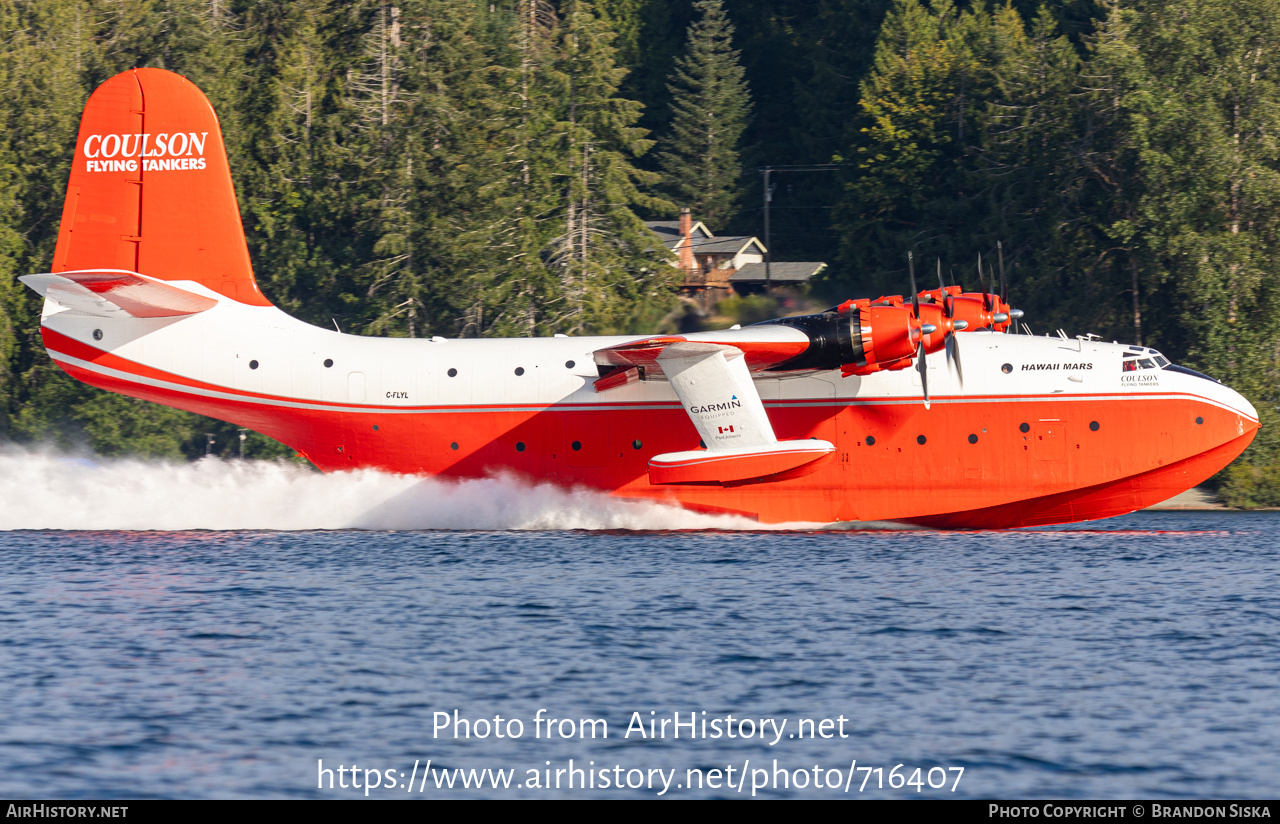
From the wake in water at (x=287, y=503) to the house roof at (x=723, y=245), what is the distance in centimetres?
3814

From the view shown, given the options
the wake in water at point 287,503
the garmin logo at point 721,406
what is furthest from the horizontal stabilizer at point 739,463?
the wake in water at point 287,503

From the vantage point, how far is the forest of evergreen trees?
3453 cm

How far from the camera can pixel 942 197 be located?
44.4 m

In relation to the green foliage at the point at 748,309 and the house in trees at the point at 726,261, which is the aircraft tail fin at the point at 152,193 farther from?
the house in trees at the point at 726,261

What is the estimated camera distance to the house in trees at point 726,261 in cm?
5472

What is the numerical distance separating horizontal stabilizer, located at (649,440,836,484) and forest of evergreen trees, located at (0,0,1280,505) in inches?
686

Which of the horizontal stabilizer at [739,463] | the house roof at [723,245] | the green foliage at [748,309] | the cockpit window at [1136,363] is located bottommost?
the horizontal stabilizer at [739,463]

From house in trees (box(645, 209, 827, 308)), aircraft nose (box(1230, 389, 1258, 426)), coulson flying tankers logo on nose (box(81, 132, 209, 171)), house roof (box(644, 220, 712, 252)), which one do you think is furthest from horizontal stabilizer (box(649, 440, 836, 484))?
house roof (box(644, 220, 712, 252))

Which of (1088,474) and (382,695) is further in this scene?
(1088,474)

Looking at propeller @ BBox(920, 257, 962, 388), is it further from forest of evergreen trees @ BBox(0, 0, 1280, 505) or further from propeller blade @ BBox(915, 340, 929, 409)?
forest of evergreen trees @ BBox(0, 0, 1280, 505)

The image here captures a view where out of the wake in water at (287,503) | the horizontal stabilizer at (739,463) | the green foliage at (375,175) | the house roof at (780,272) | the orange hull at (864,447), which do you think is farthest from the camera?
the house roof at (780,272)
